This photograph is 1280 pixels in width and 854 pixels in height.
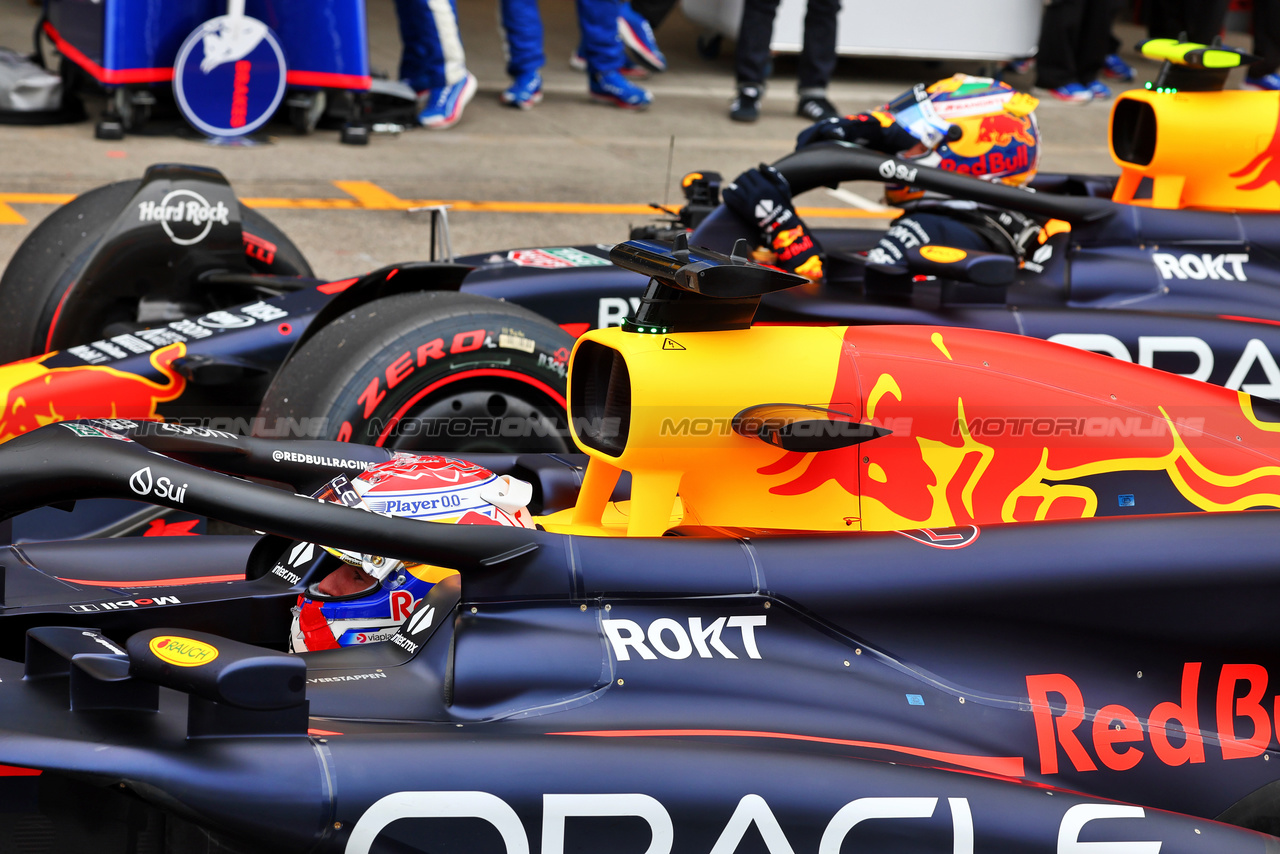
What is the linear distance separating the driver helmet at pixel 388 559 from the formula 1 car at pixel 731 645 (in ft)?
0.35

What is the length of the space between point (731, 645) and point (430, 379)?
1242 mm

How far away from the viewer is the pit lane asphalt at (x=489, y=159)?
7027 mm

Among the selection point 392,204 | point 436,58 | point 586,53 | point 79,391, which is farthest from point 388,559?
point 586,53

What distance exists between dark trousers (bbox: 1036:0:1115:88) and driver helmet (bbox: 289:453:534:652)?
34.2ft

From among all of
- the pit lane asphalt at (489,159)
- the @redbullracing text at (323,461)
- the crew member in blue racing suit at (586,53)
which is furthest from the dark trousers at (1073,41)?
the @redbullracing text at (323,461)

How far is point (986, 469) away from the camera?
2479 mm

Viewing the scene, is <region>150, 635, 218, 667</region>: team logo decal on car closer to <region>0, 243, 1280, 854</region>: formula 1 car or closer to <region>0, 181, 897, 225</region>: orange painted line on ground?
<region>0, 243, 1280, 854</region>: formula 1 car

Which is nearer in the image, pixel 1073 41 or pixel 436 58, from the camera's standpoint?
pixel 436 58

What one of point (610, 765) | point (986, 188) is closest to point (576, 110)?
point (986, 188)

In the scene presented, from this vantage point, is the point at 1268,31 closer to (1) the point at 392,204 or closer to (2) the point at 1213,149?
(1) the point at 392,204

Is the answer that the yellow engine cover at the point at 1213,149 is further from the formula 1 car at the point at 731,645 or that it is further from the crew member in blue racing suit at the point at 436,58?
the crew member in blue racing suit at the point at 436,58

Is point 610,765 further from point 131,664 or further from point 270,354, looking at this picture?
point 270,354

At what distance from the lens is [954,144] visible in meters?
4.14

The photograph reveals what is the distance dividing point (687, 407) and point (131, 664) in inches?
38.1
